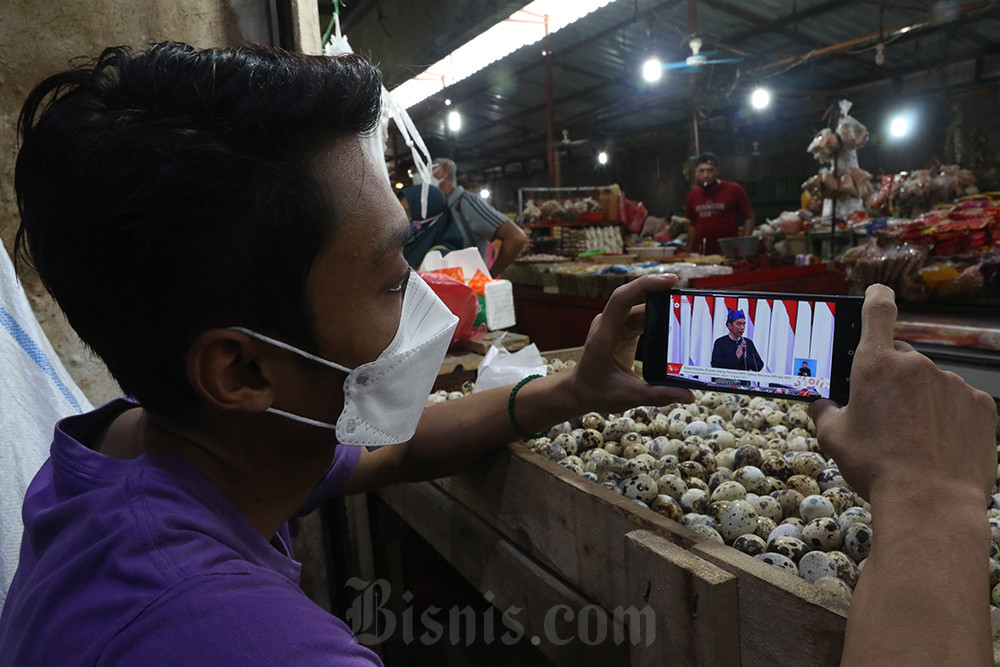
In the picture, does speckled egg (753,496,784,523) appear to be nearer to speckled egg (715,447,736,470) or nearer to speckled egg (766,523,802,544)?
speckled egg (766,523,802,544)

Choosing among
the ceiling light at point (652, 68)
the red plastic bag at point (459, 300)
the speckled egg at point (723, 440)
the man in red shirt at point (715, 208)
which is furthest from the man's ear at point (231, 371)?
the ceiling light at point (652, 68)

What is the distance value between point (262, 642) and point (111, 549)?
0.23 meters

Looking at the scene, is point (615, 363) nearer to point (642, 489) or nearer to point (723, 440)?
point (642, 489)

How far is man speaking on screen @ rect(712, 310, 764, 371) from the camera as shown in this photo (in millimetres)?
1344

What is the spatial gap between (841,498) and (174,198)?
4.84 feet

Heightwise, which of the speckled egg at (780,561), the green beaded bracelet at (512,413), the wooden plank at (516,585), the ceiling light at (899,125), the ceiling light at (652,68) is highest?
the ceiling light at (652,68)

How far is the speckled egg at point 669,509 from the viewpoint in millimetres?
1440

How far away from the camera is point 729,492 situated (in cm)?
157

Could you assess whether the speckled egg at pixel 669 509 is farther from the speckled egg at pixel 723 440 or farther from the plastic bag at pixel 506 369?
the plastic bag at pixel 506 369

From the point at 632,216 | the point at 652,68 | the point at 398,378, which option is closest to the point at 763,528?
the point at 398,378

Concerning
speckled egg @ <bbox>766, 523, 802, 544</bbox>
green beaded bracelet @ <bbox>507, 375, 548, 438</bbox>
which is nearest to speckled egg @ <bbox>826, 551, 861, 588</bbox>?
speckled egg @ <bbox>766, 523, 802, 544</bbox>

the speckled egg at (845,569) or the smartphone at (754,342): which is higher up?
the smartphone at (754,342)

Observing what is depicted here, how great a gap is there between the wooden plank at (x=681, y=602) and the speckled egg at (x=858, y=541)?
0.39 metres

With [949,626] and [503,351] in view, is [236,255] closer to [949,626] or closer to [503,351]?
[949,626]
